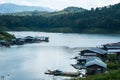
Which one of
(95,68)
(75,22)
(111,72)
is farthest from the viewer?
(75,22)

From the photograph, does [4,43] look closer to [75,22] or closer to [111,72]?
[75,22]

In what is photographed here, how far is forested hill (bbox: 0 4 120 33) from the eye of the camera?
8538cm

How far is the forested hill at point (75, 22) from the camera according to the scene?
280ft

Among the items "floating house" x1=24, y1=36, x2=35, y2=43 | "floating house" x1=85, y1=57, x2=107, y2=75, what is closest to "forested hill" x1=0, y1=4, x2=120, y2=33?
"floating house" x1=24, y1=36, x2=35, y2=43

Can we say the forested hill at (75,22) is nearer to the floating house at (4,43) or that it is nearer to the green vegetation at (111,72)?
the floating house at (4,43)

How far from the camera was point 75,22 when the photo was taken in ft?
303

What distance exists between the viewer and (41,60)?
38.3 m

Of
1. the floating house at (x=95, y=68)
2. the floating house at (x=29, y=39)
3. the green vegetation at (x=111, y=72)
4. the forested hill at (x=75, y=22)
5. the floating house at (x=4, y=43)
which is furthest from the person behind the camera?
the forested hill at (x=75, y=22)

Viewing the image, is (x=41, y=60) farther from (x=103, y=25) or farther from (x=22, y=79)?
(x=103, y=25)

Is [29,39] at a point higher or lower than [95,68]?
lower

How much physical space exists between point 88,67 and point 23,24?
233 feet

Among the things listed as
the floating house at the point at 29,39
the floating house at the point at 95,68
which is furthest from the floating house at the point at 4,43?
the floating house at the point at 95,68

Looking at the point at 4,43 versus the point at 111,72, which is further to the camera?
the point at 4,43

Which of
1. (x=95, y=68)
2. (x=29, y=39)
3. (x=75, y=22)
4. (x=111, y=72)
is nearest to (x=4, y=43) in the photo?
(x=29, y=39)
